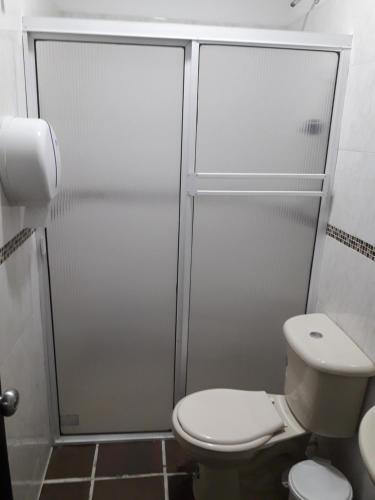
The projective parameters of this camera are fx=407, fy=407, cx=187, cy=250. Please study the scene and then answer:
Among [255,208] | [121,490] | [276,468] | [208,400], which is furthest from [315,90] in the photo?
[121,490]

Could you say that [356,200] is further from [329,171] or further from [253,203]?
[253,203]

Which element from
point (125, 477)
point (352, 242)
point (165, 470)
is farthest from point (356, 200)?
point (125, 477)

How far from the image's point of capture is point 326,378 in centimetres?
149

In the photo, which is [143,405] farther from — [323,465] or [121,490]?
[323,465]

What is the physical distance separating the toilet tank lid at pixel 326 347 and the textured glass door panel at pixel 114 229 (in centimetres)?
59

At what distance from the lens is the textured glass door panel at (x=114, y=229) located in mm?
1605

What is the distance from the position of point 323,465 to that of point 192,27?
1715mm

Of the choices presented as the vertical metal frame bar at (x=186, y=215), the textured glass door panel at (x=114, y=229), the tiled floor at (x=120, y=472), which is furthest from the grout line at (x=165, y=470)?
the vertical metal frame bar at (x=186, y=215)

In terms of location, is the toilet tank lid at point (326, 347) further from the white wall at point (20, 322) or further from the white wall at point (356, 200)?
the white wall at point (20, 322)

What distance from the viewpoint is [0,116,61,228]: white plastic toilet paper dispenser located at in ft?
4.13

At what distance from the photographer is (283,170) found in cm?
176

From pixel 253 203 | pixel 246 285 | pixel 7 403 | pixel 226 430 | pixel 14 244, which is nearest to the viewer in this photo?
pixel 7 403

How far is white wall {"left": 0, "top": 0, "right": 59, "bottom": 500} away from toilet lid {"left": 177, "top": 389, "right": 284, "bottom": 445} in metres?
0.60

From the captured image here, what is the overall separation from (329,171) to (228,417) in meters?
1.11
